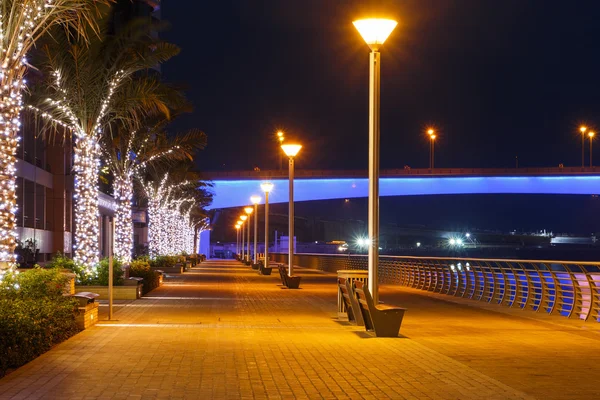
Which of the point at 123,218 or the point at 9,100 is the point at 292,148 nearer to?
the point at 123,218

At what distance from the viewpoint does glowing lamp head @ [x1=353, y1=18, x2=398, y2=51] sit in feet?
54.5

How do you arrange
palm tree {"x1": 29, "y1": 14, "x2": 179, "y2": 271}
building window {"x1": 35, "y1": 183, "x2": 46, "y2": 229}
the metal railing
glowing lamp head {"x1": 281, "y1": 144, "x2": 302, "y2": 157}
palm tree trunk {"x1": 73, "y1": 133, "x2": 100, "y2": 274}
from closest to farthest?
palm tree {"x1": 29, "y1": 14, "x2": 179, "y2": 271} → palm tree trunk {"x1": 73, "y1": 133, "x2": 100, "y2": 274} → glowing lamp head {"x1": 281, "y1": 144, "x2": 302, "y2": 157} → building window {"x1": 35, "y1": 183, "x2": 46, "y2": 229} → the metal railing

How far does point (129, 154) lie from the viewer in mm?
38875

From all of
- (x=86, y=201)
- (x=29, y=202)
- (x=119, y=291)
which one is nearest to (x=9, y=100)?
(x=119, y=291)

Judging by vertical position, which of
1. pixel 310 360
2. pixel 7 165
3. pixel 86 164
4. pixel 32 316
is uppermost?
pixel 86 164

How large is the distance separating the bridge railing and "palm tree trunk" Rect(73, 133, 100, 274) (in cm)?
1107

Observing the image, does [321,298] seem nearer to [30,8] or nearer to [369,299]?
[369,299]

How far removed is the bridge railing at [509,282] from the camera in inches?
785

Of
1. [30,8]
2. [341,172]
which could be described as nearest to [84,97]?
[30,8]

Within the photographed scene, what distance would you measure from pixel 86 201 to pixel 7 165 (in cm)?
1121

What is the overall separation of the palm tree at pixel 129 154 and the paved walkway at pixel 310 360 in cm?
1634

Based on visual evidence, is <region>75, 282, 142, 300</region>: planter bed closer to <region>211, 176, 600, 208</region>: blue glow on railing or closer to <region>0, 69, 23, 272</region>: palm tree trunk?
<region>0, 69, 23, 272</region>: palm tree trunk

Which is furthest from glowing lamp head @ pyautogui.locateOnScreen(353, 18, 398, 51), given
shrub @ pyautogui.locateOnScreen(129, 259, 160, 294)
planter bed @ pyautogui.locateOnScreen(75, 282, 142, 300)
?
shrub @ pyautogui.locateOnScreen(129, 259, 160, 294)

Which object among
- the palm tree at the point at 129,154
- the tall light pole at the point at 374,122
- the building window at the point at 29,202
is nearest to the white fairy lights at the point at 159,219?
the building window at the point at 29,202
